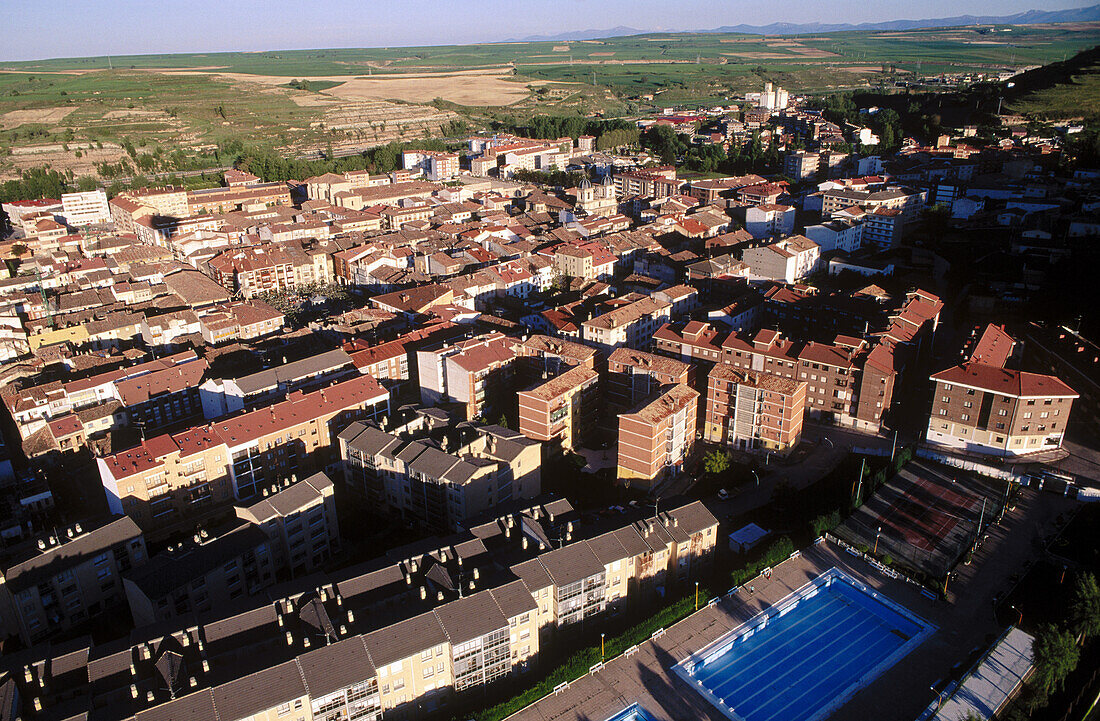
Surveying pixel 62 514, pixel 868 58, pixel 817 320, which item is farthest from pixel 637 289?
pixel 868 58

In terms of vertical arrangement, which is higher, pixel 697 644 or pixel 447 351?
pixel 447 351

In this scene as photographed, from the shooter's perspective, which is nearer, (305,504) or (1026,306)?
(305,504)

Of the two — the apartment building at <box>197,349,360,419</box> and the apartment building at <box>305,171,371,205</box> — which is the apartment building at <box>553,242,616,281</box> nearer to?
the apartment building at <box>197,349,360,419</box>

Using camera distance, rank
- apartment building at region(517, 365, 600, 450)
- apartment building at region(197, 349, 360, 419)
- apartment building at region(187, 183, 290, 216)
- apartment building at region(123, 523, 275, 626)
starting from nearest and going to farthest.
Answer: apartment building at region(123, 523, 275, 626)
apartment building at region(517, 365, 600, 450)
apartment building at region(197, 349, 360, 419)
apartment building at region(187, 183, 290, 216)

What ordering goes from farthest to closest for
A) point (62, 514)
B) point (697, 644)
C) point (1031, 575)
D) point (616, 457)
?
point (616, 457) < point (62, 514) < point (1031, 575) < point (697, 644)

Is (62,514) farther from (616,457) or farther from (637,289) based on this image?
(637,289)

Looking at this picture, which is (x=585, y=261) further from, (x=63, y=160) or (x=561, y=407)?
(x=63, y=160)

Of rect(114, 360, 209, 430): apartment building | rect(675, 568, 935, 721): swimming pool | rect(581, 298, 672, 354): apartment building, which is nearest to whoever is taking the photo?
rect(675, 568, 935, 721): swimming pool

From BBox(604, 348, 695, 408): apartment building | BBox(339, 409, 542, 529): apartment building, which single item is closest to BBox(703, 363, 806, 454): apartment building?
BBox(604, 348, 695, 408): apartment building
